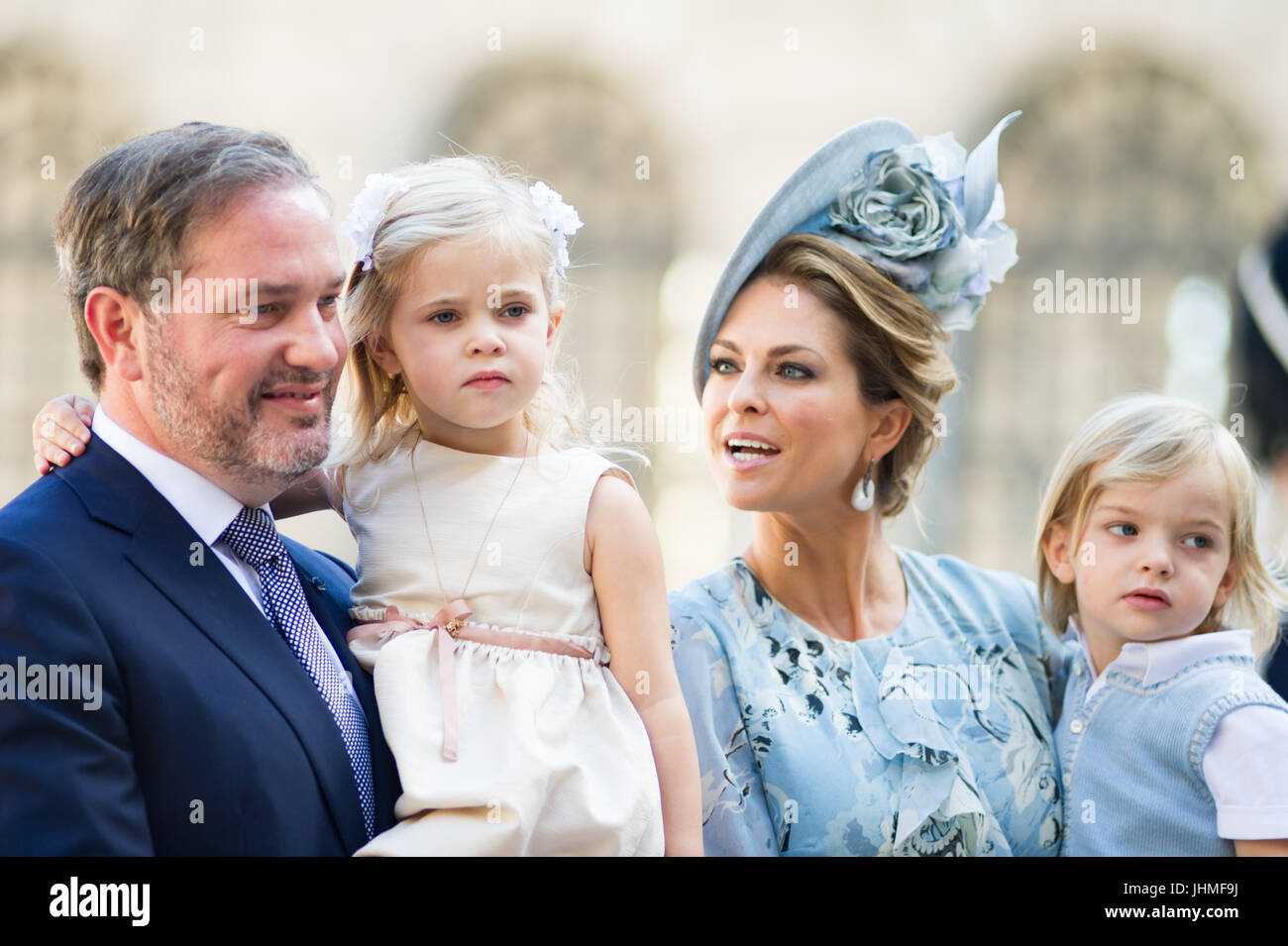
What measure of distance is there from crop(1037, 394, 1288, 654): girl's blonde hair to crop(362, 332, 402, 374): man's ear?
1.40 m

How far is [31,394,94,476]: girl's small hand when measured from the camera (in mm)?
2078

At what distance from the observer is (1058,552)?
106 inches

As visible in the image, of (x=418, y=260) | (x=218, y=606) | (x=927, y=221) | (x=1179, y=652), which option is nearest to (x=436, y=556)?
(x=218, y=606)

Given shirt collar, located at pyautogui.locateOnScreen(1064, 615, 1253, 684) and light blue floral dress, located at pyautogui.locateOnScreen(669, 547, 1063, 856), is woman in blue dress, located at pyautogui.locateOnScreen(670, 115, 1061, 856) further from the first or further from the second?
shirt collar, located at pyautogui.locateOnScreen(1064, 615, 1253, 684)

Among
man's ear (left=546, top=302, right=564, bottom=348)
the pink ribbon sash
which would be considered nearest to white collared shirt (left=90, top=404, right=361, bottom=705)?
the pink ribbon sash

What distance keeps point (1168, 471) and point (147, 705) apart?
1.91 m

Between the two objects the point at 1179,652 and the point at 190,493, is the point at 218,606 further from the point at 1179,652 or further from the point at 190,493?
the point at 1179,652

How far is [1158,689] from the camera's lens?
2.43 meters

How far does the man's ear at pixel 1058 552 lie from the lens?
2.66m

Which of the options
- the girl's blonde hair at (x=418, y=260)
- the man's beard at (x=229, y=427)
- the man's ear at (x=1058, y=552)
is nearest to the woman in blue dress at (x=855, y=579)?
the man's ear at (x=1058, y=552)

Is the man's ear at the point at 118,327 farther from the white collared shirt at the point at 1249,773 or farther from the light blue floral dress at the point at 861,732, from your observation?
the white collared shirt at the point at 1249,773
